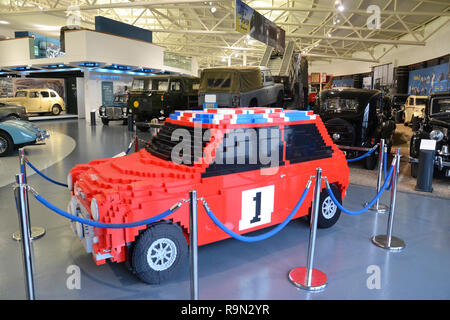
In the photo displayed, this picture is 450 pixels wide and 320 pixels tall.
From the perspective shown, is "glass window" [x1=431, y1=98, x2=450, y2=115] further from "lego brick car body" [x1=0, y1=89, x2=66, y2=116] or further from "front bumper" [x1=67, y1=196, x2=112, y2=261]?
"lego brick car body" [x1=0, y1=89, x2=66, y2=116]

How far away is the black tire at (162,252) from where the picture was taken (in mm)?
2969

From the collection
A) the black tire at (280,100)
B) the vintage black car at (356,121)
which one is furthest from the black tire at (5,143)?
the black tire at (280,100)

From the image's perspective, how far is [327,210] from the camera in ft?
14.3

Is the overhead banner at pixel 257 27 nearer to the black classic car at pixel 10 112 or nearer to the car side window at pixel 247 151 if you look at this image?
the car side window at pixel 247 151

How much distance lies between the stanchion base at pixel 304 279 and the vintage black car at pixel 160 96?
10.8 meters

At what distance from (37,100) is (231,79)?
13.7 meters

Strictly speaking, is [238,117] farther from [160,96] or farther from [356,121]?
[160,96]

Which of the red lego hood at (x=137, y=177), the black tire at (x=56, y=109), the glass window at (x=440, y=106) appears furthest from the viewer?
the black tire at (x=56, y=109)

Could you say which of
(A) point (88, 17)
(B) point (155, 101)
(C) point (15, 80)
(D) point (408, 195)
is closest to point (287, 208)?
(D) point (408, 195)

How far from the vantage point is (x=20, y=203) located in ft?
8.04

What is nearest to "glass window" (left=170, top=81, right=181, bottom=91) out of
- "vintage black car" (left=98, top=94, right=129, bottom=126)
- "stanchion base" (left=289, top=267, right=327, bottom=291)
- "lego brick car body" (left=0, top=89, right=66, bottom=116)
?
"vintage black car" (left=98, top=94, right=129, bottom=126)

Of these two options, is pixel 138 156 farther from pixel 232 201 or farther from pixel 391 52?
pixel 391 52

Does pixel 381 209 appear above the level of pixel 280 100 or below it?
below

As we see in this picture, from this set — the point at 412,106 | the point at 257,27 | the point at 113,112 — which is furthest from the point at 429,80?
the point at 113,112
